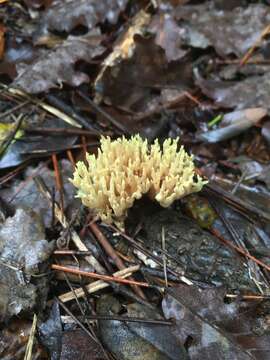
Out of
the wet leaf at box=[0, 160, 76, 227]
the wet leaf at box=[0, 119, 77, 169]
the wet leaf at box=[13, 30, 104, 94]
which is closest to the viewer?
the wet leaf at box=[0, 160, 76, 227]

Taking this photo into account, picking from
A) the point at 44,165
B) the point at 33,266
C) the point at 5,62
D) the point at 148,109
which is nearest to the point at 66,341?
the point at 33,266

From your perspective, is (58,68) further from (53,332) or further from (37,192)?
(53,332)

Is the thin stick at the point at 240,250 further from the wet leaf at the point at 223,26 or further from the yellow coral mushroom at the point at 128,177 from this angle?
the wet leaf at the point at 223,26

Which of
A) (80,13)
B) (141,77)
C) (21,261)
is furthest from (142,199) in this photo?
(80,13)

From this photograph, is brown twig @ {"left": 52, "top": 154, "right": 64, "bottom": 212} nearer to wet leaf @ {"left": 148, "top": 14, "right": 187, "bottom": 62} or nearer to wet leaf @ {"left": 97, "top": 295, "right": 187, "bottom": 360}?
wet leaf @ {"left": 97, "top": 295, "right": 187, "bottom": 360}

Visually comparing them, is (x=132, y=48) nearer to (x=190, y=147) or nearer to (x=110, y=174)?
(x=190, y=147)

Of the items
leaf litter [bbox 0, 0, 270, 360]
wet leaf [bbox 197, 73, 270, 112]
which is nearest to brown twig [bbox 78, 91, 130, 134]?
leaf litter [bbox 0, 0, 270, 360]

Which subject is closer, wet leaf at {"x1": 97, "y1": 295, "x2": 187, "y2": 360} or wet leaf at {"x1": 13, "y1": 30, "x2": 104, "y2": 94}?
wet leaf at {"x1": 97, "y1": 295, "x2": 187, "y2": 360}
